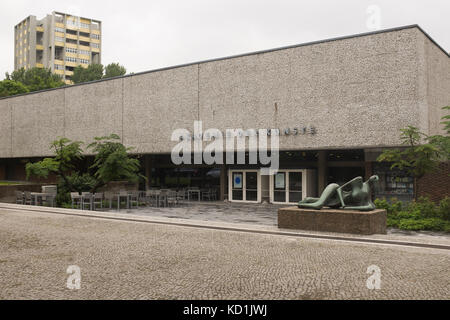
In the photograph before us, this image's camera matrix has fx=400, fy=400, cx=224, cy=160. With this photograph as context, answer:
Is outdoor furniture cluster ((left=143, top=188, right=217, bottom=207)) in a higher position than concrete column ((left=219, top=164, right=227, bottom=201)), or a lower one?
lower

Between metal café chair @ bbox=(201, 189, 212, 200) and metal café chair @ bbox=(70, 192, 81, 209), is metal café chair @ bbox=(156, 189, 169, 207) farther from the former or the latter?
metal café chair @ bbox=(201, 189, 212, 200)

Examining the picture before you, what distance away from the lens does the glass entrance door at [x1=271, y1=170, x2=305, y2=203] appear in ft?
77.5

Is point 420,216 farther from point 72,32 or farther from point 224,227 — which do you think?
point 72,32

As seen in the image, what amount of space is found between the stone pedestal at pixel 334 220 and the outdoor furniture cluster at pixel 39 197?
47.2 feet

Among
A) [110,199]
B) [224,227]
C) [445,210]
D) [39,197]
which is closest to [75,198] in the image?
[110,199]

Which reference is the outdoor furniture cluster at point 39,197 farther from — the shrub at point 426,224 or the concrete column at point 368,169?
the shrub at point 426,224

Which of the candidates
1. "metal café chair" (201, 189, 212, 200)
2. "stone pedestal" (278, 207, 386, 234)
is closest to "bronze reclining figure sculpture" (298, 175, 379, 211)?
"stone pedestal" (278, 207, 386, 234)

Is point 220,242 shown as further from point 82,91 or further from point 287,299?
point 82,91

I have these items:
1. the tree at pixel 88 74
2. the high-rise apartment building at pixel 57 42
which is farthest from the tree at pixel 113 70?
the high-rise apartment building at pixel 57 42

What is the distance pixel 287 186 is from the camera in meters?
23.9

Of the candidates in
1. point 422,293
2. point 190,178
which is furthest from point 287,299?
point 190,178

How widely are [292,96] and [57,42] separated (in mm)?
95284

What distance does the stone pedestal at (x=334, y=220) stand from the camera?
11875mm

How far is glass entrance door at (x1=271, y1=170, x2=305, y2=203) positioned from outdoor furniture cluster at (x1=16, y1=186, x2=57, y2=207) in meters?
12.7
